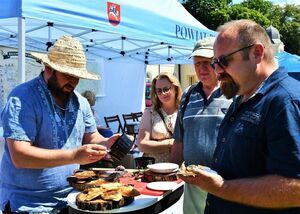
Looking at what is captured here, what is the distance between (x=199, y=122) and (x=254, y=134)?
97 cm

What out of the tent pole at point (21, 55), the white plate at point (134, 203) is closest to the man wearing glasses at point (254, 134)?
the white plate at point (134, 203)

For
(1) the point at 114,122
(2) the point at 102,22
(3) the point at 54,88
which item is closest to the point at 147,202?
(3) the point at 54,88

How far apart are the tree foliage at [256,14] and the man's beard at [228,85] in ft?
73.8

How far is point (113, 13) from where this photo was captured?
4.29 m

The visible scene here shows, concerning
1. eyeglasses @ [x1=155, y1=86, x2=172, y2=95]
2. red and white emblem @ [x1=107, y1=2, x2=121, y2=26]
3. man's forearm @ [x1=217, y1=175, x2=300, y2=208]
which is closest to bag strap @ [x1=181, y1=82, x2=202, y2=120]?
eyeglasses @ [x1=155, y1=86, x2=172, y2=95]

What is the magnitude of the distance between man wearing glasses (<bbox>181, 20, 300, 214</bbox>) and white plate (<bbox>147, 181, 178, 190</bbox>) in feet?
1.44

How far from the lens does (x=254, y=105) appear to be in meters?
1.39

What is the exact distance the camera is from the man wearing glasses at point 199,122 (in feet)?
7.39

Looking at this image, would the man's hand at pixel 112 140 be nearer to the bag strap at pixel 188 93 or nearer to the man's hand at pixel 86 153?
the man's hand at pixel 86 153

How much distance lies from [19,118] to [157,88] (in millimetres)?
1676

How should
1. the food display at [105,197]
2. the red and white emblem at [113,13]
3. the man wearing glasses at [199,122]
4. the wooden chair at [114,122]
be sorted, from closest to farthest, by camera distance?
the food display at [105,197]
the man wearing glasses at [199,122]
the red and white emblem at [113,13]
the wooden chair at [114,122]

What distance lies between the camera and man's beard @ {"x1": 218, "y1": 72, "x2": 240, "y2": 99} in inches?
58.3

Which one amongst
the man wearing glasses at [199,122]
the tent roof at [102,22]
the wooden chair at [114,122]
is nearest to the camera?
the man wearing glasses at [199,122]

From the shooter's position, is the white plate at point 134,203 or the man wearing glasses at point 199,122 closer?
the white plate at point 134,203
